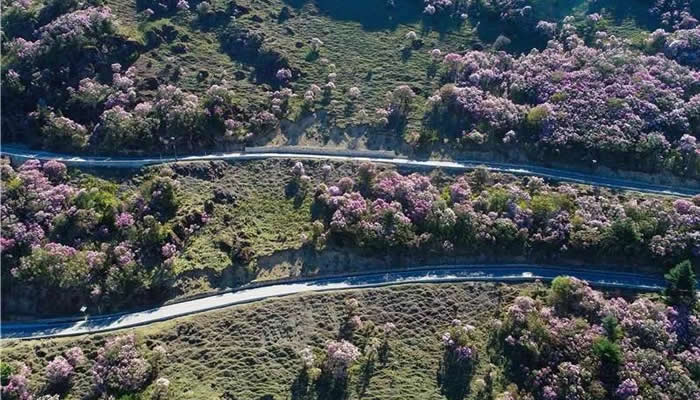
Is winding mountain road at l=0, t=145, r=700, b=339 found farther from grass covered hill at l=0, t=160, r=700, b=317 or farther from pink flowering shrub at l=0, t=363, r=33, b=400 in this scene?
pink flowering shrub at l=0, t=363, r=33, b=400

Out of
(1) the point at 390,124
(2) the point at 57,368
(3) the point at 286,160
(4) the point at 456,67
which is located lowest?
(2) the point at 57,368

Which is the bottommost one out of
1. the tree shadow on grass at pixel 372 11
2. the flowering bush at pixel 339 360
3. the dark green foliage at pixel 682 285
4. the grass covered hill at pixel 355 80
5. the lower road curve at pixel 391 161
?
the flowering bush at pixel 339 360

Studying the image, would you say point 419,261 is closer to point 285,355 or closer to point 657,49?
point 285,355

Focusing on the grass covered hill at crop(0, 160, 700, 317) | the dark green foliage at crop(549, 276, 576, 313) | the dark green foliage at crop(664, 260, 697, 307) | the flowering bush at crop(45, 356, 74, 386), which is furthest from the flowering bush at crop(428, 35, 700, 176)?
the flowering bush at crop(45, 356, 74, 386)

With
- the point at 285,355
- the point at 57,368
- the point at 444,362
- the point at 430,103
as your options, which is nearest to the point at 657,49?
the point at 430,103

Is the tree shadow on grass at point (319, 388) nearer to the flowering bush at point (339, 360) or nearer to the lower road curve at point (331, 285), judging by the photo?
the flowering bush at point (339, 360)

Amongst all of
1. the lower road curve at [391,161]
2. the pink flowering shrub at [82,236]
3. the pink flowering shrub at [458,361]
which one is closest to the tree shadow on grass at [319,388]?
the pink flowering shrub at [458,361]
